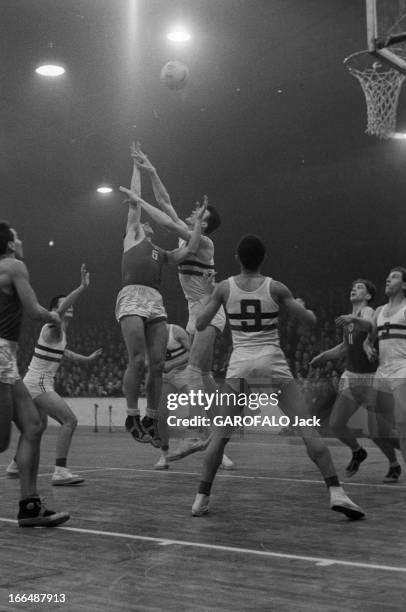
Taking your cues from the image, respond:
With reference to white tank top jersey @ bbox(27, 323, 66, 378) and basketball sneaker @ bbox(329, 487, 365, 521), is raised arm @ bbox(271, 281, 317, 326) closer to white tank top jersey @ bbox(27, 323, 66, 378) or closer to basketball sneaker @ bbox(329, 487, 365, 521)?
basketball sneaker @ bbox(329, 487, 365, 521)

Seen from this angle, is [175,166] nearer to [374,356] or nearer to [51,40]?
[51,40]

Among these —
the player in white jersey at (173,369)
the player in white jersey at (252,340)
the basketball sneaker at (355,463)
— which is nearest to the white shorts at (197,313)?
the player in white jersey at (173,369)

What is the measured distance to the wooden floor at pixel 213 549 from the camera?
4.33 m

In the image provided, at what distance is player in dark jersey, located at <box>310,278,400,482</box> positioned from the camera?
32.3ft

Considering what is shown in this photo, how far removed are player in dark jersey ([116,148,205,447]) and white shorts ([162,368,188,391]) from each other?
3880mm

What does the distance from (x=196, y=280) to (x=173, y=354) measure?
2.43 metres

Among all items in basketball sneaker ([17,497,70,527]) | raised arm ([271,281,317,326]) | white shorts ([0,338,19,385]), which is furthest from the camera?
raised arm ([271,281,317,326])

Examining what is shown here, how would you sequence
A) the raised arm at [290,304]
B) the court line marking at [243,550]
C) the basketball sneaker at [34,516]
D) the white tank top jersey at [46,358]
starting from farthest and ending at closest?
the white tank top jersey at [46,358] → the raised arm at [290,304] → the basketball sneaker at [34,516] → the court line marking at [243,550]

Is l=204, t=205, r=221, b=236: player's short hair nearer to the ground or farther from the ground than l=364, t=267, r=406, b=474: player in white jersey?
farther from the ground

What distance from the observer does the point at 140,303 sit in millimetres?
9062

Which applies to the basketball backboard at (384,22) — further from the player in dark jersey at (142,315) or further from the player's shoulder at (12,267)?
the player's shoulder at (12,267)

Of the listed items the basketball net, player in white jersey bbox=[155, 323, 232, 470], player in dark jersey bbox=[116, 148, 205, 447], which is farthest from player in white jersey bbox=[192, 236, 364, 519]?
the basketball net

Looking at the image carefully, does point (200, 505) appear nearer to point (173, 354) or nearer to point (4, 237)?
point (4, 237)

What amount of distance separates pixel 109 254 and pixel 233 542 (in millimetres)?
22715
